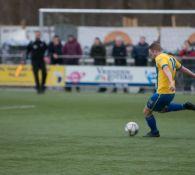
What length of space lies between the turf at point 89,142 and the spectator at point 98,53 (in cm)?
632

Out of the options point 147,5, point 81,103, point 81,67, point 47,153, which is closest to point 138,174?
point 47,153

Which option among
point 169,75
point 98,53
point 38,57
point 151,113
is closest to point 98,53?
point 98,53

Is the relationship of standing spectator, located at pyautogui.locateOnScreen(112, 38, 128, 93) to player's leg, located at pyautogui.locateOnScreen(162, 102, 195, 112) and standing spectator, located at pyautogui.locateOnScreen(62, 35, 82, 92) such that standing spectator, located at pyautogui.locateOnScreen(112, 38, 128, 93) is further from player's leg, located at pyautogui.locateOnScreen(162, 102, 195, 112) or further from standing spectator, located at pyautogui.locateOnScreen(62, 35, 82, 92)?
player's leg, located at pyautogui.locateOnScreen(162, 102, 195, 112)

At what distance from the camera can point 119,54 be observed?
29016mm

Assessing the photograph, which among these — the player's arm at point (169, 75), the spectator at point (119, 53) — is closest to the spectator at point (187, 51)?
the spectator at point (119, 53)

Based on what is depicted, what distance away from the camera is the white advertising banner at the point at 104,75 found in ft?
92.8

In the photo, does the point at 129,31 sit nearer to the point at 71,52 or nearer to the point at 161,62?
the point at 71,52

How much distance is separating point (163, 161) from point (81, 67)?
58.0 ft

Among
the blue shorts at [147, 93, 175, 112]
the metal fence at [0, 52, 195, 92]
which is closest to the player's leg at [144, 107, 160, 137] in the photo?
the blue shorts at [147, 93, 175, 112]

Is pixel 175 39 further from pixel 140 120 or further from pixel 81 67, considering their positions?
pixel 140 120

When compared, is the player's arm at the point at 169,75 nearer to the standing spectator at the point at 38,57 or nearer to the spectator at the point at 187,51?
the standing spectator at the point at 38,57

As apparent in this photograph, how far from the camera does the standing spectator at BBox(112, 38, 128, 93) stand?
28969mm

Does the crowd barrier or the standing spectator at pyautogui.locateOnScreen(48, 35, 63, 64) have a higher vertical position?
the standing spectator at pyautogui.locateOnScreen(48, 35, 63, 64)

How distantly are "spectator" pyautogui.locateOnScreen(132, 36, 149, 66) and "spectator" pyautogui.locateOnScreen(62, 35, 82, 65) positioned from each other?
2115 millimetres
